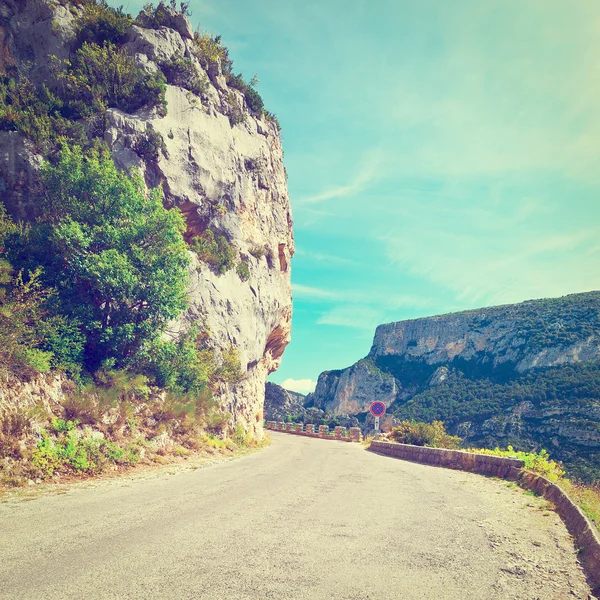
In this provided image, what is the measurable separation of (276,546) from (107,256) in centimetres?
A: 1149

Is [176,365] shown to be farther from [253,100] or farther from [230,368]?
[253,100]

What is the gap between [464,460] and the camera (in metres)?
15.4

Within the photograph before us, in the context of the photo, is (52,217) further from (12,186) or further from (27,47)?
(27,47)

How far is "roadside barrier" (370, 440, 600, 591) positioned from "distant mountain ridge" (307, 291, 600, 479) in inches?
1131

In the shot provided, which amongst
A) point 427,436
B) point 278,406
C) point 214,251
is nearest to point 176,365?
point 214,251

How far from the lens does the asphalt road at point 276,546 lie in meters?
3.86

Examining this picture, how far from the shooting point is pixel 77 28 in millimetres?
23250

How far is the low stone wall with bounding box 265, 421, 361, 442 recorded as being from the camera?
35.0 meters

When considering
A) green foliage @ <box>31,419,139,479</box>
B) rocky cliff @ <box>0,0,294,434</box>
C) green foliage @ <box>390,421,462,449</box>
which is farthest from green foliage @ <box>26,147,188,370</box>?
green foliage @ <box>390,421,462,449</box>

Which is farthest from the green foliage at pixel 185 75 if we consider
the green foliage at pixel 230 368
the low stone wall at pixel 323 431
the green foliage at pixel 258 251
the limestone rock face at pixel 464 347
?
the limestone rock face at pixel 464 347

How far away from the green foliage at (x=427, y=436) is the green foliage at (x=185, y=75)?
1117 inches

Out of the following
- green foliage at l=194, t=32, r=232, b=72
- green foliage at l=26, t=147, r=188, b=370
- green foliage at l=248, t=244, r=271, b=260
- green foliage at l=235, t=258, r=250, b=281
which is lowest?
green foliage at l=26, t=147, r=188, b=370

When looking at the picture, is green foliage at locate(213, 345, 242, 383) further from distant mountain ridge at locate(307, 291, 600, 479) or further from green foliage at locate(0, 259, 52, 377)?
distant mountain ridge at locate(307, 291, 600, 479)

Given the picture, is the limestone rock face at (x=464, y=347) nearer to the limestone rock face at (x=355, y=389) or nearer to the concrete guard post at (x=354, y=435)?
the limestone rock face at (x=355, y=389)
